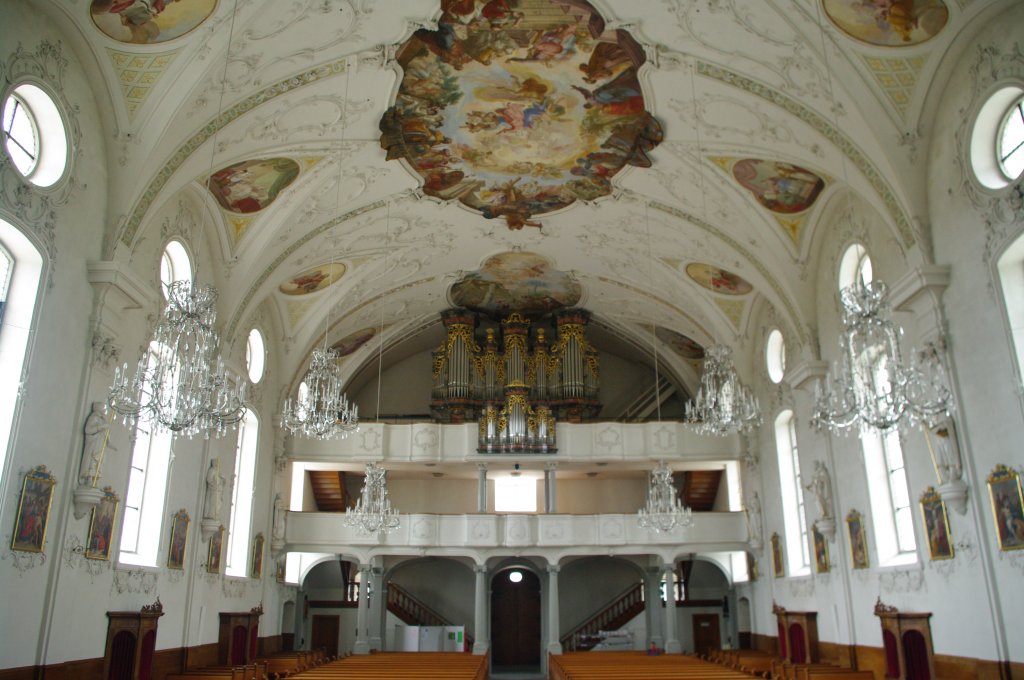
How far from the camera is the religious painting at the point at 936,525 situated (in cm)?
1324

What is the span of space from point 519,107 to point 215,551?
11.8m

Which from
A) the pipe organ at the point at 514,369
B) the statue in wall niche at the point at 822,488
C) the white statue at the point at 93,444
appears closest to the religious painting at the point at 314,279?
the pipe organ at the point at 514,369

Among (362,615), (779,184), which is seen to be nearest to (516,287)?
(779,184)

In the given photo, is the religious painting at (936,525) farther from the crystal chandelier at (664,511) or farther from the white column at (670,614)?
the white column at (670,614)

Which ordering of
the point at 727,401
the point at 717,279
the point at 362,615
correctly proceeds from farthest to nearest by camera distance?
the point at 362,615
the point at 717,279
the point at 727,401

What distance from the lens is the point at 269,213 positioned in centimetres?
1798

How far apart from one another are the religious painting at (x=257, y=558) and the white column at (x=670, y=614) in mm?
11529

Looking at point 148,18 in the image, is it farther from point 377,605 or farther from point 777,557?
point 377,605

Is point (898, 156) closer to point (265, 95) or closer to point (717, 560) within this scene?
point (265, 95)

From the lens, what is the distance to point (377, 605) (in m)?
26.2

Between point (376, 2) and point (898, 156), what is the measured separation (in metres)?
8.82

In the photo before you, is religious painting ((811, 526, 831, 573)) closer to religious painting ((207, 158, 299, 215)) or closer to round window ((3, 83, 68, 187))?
religious painting ((207, 158, 299, 215))

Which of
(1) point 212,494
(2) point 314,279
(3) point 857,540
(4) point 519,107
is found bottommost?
(3) point 857,540

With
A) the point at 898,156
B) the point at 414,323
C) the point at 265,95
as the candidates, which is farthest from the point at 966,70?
the point at 414,323
